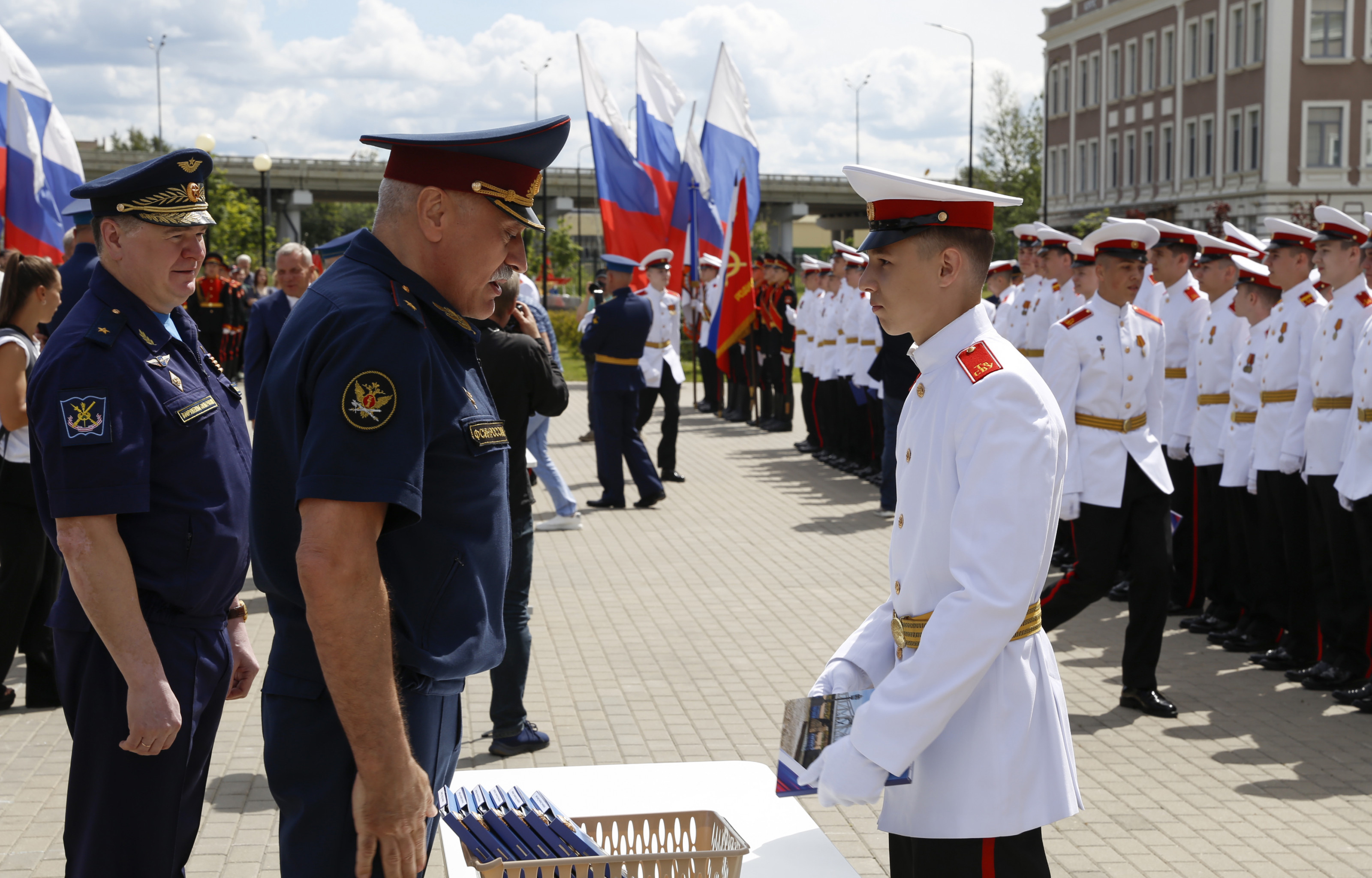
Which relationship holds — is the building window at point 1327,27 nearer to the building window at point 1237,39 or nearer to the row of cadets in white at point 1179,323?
the building window at point 1237,39

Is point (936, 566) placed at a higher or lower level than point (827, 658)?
higher

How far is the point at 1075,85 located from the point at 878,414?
66379 millimetres

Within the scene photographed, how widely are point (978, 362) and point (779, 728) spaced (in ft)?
12.2

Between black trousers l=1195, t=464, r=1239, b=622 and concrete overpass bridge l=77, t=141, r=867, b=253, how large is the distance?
2263 inches

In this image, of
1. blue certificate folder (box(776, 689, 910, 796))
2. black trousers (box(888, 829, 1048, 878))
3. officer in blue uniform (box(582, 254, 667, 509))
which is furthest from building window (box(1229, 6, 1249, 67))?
blue certificate folder (box(776, 689, 910, 796))

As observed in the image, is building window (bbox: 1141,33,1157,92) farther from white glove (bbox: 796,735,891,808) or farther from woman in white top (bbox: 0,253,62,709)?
white glove (bbox: 796,735,891,808)

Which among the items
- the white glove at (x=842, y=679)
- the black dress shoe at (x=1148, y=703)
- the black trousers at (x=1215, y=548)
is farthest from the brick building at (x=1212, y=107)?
the white glove at (x=842, y=679)

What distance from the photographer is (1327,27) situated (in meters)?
56.3

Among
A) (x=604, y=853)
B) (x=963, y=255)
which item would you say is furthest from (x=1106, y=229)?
(x=604, y=853)

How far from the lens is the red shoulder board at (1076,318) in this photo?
6.84m

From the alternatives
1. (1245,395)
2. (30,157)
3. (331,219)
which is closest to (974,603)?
(1245,395)

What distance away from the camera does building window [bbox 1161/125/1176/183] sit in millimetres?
65125

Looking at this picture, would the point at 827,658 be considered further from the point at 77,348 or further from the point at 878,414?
the point at 878,414

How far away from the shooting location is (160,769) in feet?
10.4
